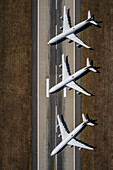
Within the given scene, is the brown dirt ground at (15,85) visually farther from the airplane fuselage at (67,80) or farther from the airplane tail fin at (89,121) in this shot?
the airplane tail fin at (89,121)

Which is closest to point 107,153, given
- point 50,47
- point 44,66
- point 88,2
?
point 44,66

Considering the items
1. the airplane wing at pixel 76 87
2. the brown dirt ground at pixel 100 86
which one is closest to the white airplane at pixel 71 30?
the brown dirt ground at pixel 100 86

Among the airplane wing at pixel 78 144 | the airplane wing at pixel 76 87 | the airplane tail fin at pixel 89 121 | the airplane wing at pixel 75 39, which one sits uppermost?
the airplane wing at pixel 75 39

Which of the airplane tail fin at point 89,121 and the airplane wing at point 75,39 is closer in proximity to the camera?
the airplane tail fin at point 89,121

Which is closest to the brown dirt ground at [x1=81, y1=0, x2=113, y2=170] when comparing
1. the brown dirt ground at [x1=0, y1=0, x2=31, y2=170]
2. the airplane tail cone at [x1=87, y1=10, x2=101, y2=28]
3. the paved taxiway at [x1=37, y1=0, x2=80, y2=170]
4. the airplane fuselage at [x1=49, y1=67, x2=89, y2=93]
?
the airplane tail cone at [x1=87, y1=10, x2=101, y2=28]

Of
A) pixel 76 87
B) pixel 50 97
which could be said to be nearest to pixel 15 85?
pixel 50 97

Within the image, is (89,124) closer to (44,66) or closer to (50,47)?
(44,66)
